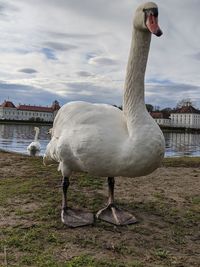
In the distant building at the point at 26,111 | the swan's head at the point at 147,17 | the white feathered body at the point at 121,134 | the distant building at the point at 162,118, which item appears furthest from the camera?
the distant building at the point at 26,111

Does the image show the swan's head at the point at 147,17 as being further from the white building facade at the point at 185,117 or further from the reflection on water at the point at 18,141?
the white building facade at the point at 185,117

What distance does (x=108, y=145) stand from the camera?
4.90 metres

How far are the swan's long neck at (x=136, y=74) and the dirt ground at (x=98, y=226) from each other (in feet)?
4.98

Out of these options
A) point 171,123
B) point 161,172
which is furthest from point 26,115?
point 161,172

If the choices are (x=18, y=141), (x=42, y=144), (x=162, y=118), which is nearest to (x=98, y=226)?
(x=42, y=144)

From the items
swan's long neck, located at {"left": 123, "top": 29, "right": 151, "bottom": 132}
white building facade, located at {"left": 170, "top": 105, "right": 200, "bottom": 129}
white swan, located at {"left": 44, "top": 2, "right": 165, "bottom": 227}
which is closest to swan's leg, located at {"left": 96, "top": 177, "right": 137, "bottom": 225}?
white swan, located at {"left": 44, "top": 2, "right": 165, "bottom": 227}

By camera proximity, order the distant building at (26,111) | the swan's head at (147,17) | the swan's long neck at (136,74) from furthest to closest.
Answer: the distant building at (26,111), the swan's long neck at (136,74), the swan's head at (147,17)

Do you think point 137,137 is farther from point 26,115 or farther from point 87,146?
point 26,115

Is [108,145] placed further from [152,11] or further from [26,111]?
[26,111]

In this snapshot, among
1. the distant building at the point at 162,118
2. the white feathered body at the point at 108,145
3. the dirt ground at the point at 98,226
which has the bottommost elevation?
the dirt ground at the point at 98,226

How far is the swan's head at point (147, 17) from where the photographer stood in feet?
15.6

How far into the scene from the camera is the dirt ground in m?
4.37

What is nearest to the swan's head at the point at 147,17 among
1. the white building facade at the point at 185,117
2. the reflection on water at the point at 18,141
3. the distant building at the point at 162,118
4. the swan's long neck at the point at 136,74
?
the swan's long neck at the point at 136,74

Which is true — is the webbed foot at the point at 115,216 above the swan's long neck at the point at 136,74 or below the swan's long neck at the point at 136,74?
below
